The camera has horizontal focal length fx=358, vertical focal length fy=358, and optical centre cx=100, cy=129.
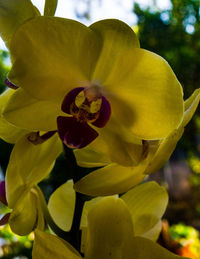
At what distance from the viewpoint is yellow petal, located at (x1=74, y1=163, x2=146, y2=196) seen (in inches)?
13.6

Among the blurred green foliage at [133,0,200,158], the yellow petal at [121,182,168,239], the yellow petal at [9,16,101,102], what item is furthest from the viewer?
the blurred green foliage at [133,0,200,158]

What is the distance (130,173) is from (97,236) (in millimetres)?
72

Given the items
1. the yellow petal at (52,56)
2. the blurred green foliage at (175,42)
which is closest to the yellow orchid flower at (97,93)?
the yellow petal at (52,56)

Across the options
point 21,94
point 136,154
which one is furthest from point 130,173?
point 21,94

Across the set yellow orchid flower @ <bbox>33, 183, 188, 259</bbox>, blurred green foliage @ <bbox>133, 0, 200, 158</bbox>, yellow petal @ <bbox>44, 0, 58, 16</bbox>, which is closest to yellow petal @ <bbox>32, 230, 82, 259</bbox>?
yellow orchid flower @ <bbox>33, 183, 188, 259</bbox>

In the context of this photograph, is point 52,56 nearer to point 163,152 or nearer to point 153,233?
point 163,152

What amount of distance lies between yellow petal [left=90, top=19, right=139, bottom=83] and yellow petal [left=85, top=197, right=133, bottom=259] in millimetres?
143

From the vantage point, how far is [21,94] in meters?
0.35

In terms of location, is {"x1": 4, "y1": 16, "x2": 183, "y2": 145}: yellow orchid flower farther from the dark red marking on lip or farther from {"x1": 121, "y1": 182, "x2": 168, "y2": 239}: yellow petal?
{"x1": 121, "y1": 182, "x2": 168, "y2": 239}: yellow petal

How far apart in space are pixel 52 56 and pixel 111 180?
134 millimetres

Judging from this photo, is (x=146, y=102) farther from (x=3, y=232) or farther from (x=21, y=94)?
(x=3, y=232)

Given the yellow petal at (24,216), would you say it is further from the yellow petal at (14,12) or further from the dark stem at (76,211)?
the yellow petal at (14,12)

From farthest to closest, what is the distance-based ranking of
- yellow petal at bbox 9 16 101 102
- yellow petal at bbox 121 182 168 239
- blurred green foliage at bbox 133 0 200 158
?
1. blurred green foliage at bbox 133 0 200 158
2. yellow petal at bbox 121 182 168 239
3. yellow petal at bbox 9 16 101 102

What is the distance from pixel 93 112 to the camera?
14.1 inches
